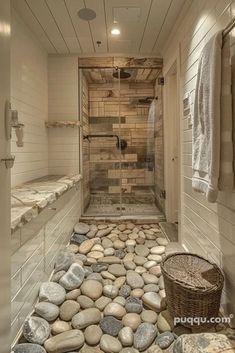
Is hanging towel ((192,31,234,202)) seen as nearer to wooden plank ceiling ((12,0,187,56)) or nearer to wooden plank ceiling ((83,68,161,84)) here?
wooden plank ceiling ((12,0,187,56))

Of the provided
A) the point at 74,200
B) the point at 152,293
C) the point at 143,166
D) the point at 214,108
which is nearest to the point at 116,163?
the point at 143,166

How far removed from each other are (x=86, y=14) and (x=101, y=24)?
0.24 m

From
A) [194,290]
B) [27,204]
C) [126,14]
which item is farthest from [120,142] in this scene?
[194,290]

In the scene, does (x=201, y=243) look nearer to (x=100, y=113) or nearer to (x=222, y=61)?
(x=222, y=61)

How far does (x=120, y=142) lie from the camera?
4.53m

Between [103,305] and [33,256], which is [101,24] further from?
[103,305]

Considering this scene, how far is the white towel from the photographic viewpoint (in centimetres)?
141

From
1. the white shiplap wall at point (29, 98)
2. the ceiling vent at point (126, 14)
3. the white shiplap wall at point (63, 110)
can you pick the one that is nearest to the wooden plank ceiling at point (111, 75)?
the white shiplap wall at point (63, 110)

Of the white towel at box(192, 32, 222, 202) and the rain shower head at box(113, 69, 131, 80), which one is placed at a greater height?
the rain shower head at box(113, 69, 131, 80)

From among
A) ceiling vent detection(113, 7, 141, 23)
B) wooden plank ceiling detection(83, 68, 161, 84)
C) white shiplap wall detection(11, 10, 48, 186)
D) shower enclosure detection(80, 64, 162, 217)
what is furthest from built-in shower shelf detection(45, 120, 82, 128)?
ceiling vent detection(113, 7, 141, 23)

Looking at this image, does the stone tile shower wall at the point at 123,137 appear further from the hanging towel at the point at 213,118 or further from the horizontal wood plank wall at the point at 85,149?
the hanging towel at the point at 213,118

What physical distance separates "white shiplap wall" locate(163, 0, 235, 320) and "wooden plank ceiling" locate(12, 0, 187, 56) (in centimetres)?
20

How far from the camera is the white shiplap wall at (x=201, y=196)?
1569mm

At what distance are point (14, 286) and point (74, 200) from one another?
6.21 ft
